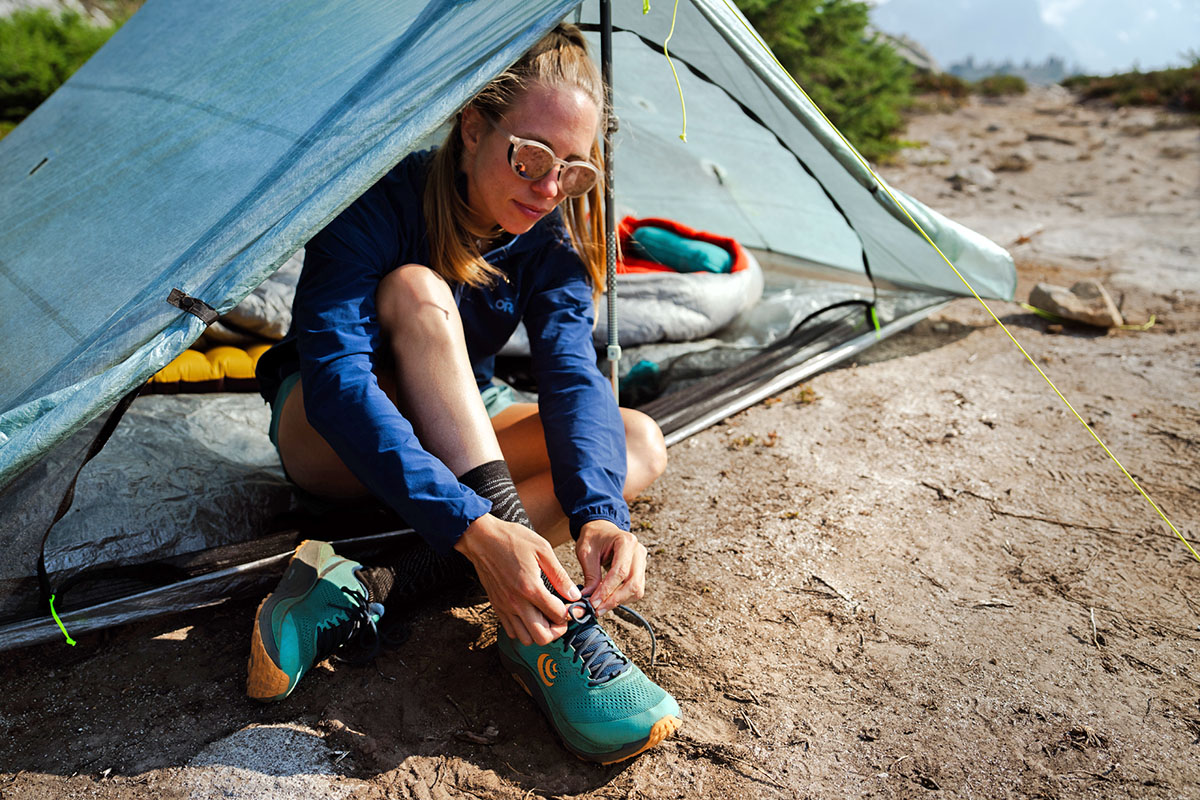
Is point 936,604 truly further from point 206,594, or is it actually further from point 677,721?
point 206,594

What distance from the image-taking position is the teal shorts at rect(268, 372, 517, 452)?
1.66 metres

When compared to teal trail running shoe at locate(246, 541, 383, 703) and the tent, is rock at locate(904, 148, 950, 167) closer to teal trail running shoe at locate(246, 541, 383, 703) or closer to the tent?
the tent

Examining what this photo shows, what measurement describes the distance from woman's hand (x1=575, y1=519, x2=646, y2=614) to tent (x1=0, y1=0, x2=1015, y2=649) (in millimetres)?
700

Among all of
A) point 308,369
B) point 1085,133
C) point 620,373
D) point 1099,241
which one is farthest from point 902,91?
point 308,369

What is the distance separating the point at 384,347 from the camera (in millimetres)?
1603

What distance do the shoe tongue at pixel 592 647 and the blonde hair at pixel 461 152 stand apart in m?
0.71

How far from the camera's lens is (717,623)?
1.72 m

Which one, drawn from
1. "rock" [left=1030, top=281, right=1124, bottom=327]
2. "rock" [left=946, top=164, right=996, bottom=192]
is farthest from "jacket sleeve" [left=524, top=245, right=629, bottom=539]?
"rock" [left=946, top=164, right=996, bottom=192]

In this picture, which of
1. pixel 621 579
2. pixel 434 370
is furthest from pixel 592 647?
pixel 434 370

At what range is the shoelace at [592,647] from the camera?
137 centimetres

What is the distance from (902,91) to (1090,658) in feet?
25.7

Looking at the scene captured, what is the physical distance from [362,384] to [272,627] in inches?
18.3

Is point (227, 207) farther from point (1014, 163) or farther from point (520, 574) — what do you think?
point (1014, 163)

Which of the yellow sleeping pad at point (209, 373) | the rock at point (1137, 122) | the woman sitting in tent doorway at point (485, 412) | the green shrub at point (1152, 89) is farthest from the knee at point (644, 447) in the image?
the green shrub at point (1152, 89)
